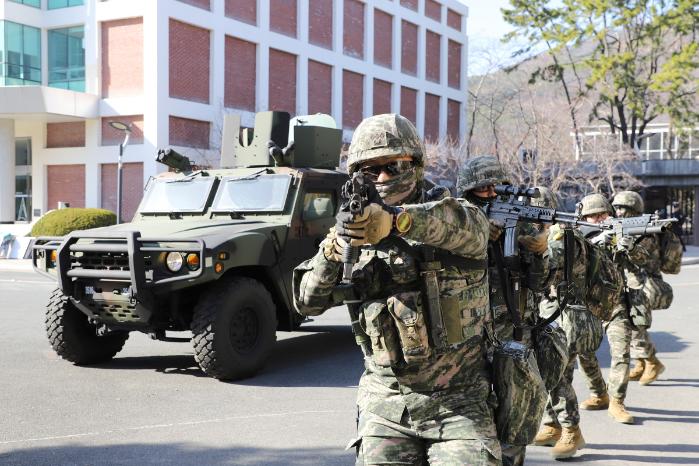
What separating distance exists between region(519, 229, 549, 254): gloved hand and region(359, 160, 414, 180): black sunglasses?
1281 mm

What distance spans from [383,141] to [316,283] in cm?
54

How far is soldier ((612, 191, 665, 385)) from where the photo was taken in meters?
6.32

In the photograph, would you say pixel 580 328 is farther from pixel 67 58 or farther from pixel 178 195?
pixel 67 58

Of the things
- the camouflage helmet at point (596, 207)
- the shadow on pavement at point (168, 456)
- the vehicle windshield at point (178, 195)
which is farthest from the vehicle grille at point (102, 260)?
the camouflage helmet at point (596, 207)

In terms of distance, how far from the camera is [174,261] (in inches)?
263

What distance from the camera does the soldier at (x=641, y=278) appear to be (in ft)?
20.7

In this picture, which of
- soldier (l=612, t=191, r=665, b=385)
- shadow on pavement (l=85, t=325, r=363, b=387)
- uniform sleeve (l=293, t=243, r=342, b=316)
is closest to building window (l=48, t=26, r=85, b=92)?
shadow on pavement (l=85, t=325, r=363, b=387)

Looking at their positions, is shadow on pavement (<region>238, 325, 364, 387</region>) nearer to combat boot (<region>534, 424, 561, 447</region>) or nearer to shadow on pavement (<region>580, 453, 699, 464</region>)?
combat boot (<region>534, 424, 561, 447</region>)

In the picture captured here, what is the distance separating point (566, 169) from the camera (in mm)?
28578

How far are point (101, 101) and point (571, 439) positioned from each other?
2592 centimetres

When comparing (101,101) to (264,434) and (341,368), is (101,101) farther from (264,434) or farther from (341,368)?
(264,434)

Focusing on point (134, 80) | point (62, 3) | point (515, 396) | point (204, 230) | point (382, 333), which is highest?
point (62, 3)

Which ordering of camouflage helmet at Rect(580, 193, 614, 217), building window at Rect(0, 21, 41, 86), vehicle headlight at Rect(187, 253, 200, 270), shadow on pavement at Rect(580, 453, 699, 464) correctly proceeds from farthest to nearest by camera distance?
building window at Rect(0, 21, 41, 86) → vehicle headlight at Rect(187, 253, 200, 270) → camouflage helmet at Rect(580, 193, 614, 217) → shadow on pavement at Rect(580, 453, 699, 464)

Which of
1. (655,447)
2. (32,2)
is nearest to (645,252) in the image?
(655,447)
